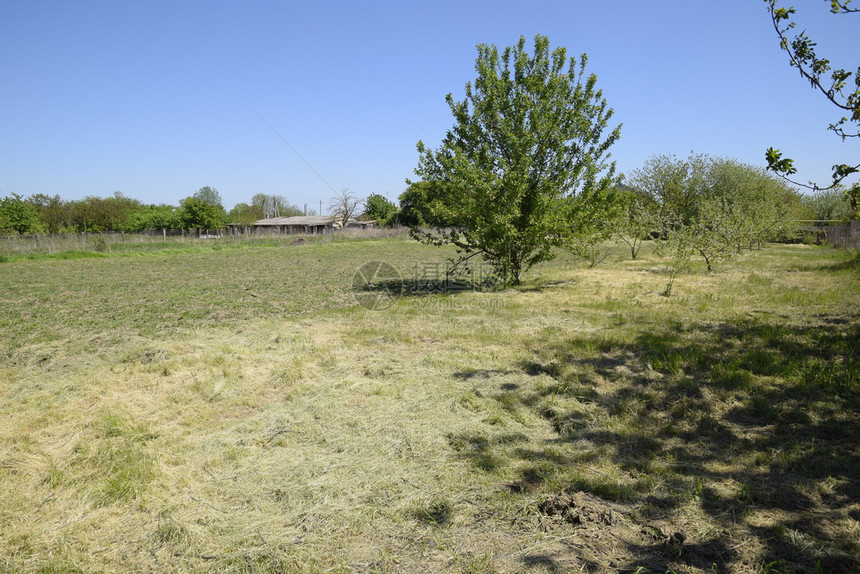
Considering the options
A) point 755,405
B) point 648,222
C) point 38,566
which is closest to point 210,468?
point 38,566

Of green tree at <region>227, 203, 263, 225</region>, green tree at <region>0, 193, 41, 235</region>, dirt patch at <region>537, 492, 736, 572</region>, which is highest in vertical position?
green tree at <region>227, 203, 263, 225</region>

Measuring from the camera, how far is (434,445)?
4316mm

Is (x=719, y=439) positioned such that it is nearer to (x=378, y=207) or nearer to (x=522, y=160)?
(x=522, y=160)

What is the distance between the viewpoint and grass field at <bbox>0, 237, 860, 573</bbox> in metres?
2.93

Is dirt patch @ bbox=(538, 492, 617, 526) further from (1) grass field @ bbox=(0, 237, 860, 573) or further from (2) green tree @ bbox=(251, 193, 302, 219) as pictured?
(2) green tree @ bbox=(251, 193, 302, 219)

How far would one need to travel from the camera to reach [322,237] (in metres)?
42.5

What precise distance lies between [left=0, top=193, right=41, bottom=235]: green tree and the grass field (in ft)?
167

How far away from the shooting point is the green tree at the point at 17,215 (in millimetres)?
45719

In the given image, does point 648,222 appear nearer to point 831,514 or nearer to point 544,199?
point 544,199

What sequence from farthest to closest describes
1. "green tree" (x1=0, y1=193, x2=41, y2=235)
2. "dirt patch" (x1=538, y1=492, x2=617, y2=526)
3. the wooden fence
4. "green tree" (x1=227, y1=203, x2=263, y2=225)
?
"green tree" (x1=227, y1=203, x2=263, y2=225), "green tree" (x1=0, y1=193, x2=41, y2=235), the wooden fence, "dirt patch" (x1=538, y1=492, x2=617, y2=526)

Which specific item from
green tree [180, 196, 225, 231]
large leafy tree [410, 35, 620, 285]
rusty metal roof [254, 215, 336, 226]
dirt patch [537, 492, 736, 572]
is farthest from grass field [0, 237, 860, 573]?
rusty metal roof [254, 215, 336, 226]

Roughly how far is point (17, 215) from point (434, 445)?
205 ft

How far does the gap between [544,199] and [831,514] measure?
10303 mm

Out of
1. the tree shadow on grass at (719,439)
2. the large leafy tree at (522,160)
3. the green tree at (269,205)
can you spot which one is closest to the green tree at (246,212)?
the green tree at (269,205)
